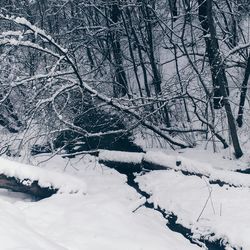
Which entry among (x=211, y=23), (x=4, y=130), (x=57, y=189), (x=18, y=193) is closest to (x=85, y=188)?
(x=57, y=189)

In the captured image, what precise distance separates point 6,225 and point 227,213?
3.96 meters

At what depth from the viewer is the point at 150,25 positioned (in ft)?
42.7

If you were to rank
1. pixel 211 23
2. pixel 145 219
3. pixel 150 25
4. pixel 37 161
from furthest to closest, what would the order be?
pixel 150 25 < pixel 37 161 < pixel 211 23 < pixel 145 219

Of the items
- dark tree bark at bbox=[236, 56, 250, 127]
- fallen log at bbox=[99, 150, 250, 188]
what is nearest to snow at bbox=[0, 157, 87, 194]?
fallen log at bbox=[99, 150, 250, 188]

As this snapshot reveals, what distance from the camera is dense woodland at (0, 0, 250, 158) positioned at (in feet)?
33.3

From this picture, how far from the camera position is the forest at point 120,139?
7039 millimetres

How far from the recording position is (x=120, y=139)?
1186 centimetres

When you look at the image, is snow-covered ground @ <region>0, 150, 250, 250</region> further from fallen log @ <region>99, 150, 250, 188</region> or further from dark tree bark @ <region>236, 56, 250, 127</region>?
dark tree bark @ <region>236, 56, 250, 127</region>

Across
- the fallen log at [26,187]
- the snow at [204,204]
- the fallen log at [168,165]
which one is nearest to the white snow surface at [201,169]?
the fallen log at [168,165]

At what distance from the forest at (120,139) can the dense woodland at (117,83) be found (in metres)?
0.05

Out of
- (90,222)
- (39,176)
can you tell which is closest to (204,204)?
(90,222)

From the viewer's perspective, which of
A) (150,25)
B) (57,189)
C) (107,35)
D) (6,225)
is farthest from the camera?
(107,35)

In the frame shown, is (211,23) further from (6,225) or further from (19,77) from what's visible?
(6,225)

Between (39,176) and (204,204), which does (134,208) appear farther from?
(39,176)
